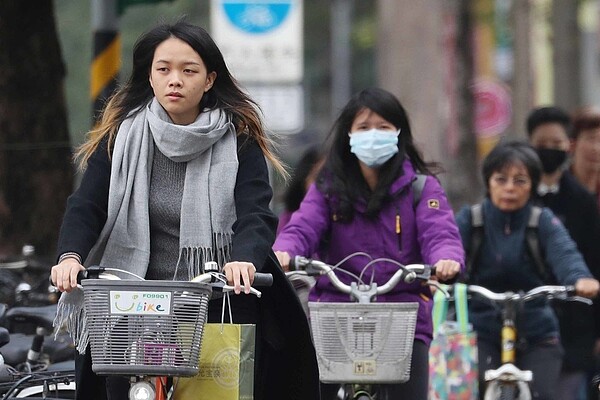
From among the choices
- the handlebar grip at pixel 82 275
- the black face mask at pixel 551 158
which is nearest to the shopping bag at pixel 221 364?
the handlebar grip at pixel 82 275

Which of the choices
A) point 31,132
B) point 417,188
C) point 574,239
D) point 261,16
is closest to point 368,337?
point 417,188

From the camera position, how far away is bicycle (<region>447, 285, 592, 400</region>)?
26.3 feet

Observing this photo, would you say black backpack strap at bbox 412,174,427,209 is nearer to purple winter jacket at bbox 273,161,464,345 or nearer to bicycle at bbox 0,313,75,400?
purple winter jacket at bbox 273,161,464,345

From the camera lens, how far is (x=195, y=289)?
5191mm

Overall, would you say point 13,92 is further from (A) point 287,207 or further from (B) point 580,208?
(B) point 580,208

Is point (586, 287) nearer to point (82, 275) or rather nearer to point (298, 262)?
point (298, 262)

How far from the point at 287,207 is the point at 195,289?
5.70 m

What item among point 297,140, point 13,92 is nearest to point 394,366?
point 13,92

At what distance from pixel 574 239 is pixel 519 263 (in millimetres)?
1772

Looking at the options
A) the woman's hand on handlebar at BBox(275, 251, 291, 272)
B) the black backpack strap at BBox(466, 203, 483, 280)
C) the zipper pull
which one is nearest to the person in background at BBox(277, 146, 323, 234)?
the black backpack strap at BBox(466, 203, 483, 280)

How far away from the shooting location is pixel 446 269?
7062 mm

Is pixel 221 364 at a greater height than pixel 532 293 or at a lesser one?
greater

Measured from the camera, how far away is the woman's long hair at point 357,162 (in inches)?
299

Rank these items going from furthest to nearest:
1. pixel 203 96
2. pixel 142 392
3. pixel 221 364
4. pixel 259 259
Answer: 1. pixel 203 96
2. pixel 259 259
3. pixel 221 364
4. pixel 142 392
